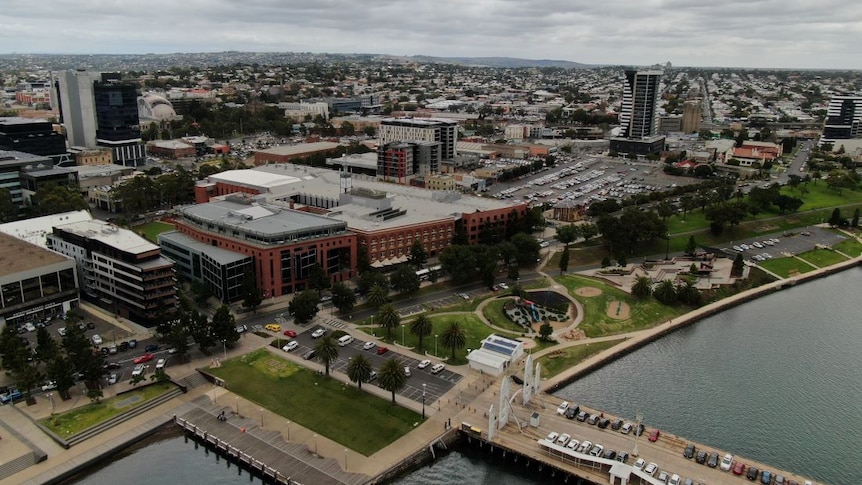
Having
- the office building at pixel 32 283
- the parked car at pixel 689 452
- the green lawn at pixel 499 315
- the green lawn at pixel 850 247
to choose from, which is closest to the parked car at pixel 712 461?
the parked car at pixel 689 452

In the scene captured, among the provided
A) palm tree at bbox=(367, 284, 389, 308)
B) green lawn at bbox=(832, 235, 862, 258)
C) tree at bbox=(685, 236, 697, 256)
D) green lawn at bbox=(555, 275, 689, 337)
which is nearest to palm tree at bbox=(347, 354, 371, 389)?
palm tree at bbox=(367, 284, 389, 308)

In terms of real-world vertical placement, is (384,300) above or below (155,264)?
below

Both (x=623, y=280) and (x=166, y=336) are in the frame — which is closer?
(x=166, y=336)

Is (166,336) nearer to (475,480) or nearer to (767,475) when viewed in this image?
(475,480)

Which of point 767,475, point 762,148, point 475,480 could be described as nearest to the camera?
point 767,475

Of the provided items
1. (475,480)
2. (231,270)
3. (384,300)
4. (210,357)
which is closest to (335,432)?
(475,480)

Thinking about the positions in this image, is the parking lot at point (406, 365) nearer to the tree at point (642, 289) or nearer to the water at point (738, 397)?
the water at point (738, 397)

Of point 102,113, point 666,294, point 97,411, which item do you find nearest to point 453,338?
point 97,411

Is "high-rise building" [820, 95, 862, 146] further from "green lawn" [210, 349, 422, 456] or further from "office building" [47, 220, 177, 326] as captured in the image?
"office building" [47, 220, 177, 326]

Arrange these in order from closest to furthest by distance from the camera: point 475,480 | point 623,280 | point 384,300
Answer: point 475,480 → point 384,300 → point 623,280
